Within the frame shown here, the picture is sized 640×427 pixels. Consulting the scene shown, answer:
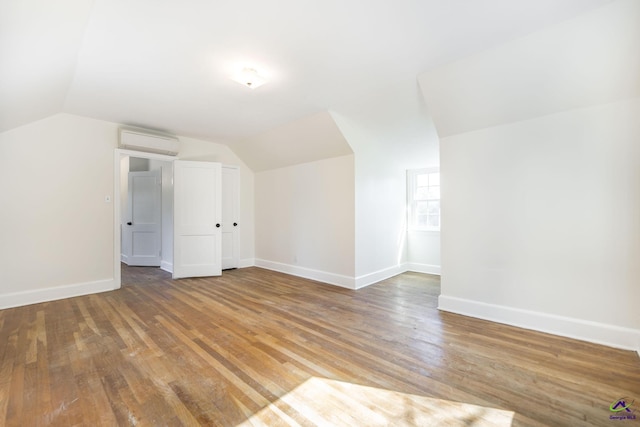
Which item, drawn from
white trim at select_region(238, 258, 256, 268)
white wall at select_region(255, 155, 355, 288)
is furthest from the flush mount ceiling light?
white trim at select_region(238, 258, 256, 268)

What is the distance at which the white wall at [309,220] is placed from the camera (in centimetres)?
441

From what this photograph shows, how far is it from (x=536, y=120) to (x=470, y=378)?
2549 mm

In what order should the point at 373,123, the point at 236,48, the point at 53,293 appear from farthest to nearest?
the point at 373,123, the point at 53,293, the point at 236,48

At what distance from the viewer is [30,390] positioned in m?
1.82

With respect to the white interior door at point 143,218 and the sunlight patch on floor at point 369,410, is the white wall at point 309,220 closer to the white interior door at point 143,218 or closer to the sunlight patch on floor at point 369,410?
the white interior door at point 143,218

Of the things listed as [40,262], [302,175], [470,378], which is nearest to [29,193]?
[40,262]

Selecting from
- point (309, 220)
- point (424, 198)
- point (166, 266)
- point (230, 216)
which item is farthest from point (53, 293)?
point (424, 198)

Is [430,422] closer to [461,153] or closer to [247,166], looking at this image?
[461,153]

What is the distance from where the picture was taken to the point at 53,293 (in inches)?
146

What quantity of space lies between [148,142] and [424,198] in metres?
5.21

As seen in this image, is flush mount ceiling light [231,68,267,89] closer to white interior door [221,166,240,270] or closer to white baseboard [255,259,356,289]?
white baseboard [255,259,356,289]

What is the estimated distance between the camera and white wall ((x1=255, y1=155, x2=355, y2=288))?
14.5ft

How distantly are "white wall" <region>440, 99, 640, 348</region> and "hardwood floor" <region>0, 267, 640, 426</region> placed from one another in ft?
0.90

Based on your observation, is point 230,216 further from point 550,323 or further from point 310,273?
point 550,323
